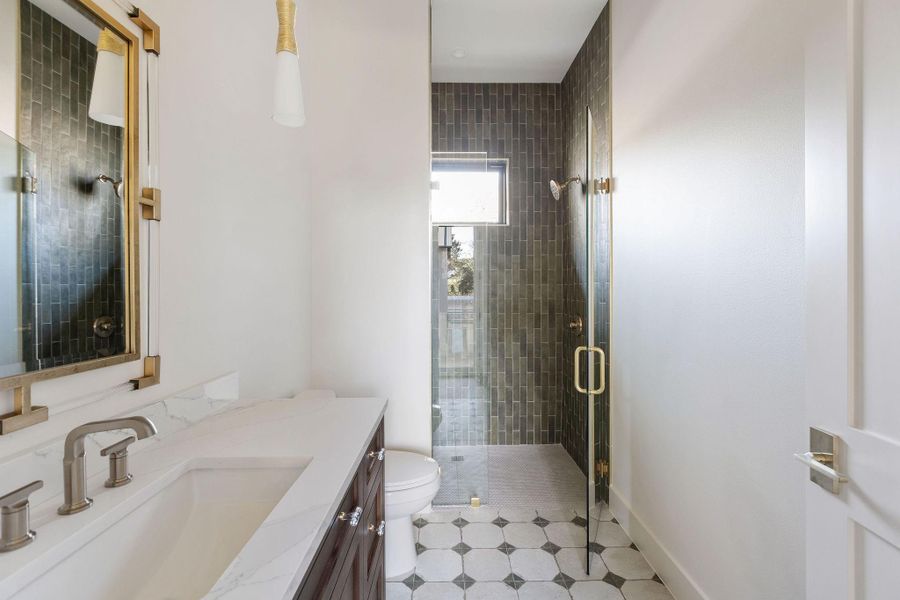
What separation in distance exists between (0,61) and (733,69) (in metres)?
1.80

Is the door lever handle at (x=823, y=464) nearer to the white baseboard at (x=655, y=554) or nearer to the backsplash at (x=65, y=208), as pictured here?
the white baseboard at (x=655, y=554)

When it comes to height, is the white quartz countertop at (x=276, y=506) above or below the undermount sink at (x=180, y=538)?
above

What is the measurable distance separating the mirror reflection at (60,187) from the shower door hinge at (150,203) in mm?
53

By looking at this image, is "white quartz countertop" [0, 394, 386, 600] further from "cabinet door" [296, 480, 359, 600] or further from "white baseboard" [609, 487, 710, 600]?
"white baseboard" [609, 487, 710, 600]

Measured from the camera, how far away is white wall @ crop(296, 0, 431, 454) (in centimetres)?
231

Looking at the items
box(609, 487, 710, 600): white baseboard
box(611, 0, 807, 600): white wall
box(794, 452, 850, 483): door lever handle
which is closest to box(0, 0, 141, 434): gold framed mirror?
box(794, 452, 850, 483): door lever handle

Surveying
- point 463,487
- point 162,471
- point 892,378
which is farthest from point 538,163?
point 162,471

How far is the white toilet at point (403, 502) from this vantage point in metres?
1.80

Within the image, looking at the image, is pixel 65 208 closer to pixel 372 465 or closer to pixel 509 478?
pixel 372 465

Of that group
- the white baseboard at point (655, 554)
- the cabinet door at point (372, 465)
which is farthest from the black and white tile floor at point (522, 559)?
the cabinet door at point (372, 465)

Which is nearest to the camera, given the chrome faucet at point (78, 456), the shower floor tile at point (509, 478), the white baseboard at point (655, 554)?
the chrome faucet at point (78, 456)

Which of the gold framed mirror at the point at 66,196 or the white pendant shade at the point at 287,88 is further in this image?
the white pendant shade at the point at 287,88

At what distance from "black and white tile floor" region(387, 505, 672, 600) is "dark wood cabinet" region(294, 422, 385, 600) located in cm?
49

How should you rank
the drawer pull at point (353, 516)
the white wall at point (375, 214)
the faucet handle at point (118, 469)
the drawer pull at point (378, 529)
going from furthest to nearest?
the white wall at point (375, 214) < the drawer pull at point (378, 529) < the drawer pull at point (353, 516) < the faucet handle at point (118, 469)
